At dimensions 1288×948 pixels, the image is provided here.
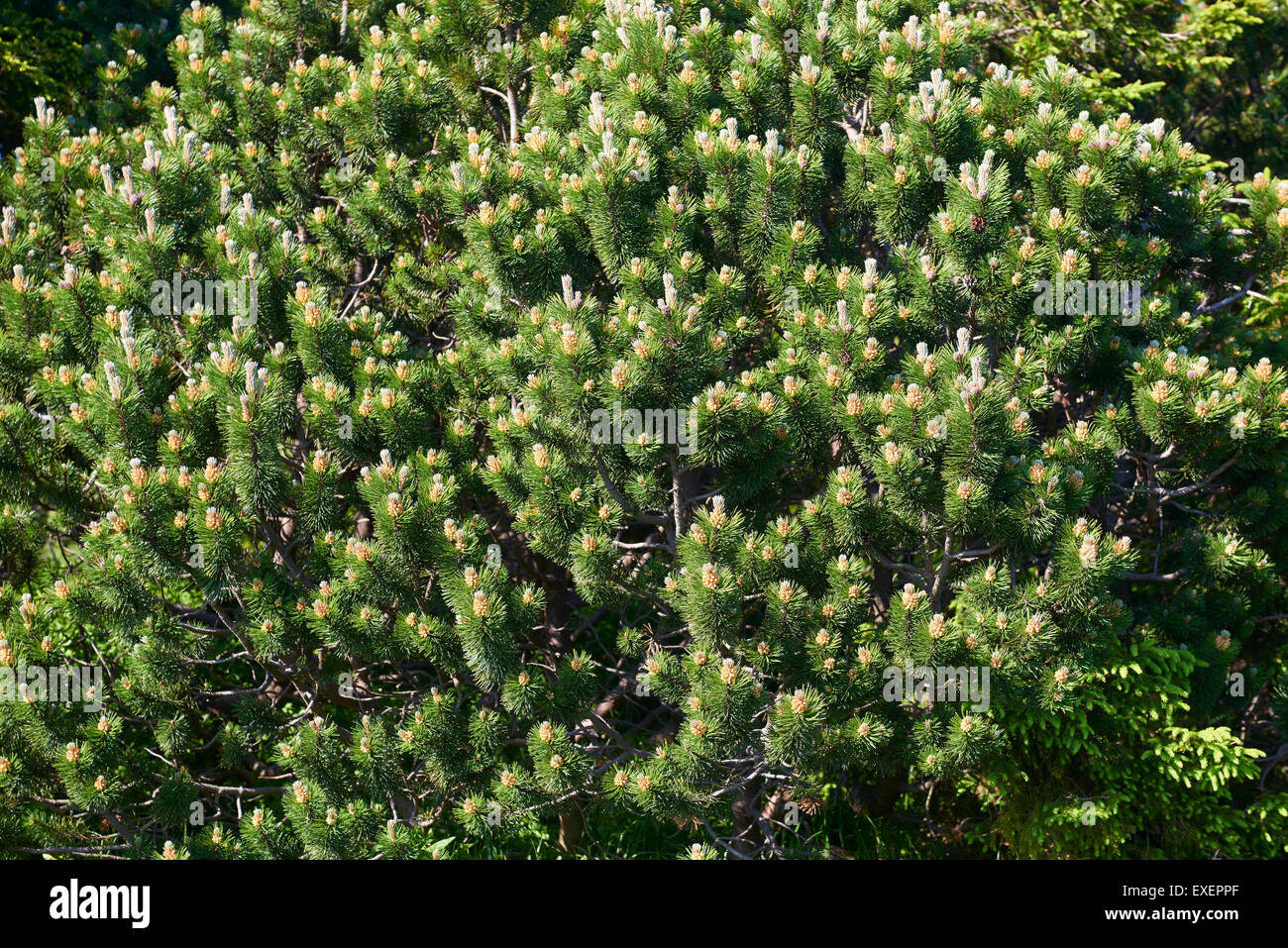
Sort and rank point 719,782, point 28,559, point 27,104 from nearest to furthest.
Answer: point 719,782 → point 28,559 → point 27,104

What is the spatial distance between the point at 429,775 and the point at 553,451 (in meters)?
2.06

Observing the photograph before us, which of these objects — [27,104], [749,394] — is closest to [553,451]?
[749,394]

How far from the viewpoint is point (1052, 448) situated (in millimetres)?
6523

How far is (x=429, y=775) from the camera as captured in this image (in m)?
6.45

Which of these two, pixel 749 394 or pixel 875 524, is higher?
pixel 749 394

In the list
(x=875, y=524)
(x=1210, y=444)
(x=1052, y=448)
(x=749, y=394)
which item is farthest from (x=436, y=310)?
(x=1210, y=444)

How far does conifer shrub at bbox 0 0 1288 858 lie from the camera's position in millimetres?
5965

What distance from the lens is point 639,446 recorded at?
5.82 m

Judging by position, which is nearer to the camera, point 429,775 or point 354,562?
point 354,562

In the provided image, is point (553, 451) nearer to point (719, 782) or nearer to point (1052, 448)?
point (719, 782)

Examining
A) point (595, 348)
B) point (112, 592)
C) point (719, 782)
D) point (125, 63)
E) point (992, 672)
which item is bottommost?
point (719, 782)

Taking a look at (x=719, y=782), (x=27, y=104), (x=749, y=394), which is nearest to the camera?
(x=749, y=394)

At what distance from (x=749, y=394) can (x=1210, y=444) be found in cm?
298

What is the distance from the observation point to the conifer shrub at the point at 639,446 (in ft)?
19.6
